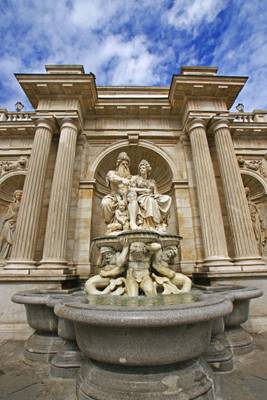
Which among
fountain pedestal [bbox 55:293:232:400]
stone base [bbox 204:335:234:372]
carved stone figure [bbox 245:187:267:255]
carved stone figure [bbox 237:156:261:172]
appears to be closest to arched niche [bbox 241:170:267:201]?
carved stone figure [bbox 237:156:261:172]

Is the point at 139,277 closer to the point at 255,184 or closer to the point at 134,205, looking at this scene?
the point at 134,205

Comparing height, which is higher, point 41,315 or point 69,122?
point 69,122

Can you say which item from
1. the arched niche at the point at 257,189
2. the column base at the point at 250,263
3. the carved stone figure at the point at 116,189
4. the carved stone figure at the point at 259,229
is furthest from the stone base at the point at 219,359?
the arched niche at the point at 257,189

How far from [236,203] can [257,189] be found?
279 centimetres

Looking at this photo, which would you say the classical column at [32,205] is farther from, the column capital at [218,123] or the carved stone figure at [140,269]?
the column capital at [218,123]

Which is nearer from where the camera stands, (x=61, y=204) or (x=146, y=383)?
(x=146, y=383)

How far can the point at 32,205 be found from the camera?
512 cm

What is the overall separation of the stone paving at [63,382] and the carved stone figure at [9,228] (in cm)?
445

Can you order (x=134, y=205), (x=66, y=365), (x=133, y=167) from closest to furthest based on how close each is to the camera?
(x=66, y=365) → (x=134, y=205) → (x=133, y=167)

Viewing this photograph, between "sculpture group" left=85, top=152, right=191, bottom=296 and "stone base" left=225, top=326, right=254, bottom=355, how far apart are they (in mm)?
837

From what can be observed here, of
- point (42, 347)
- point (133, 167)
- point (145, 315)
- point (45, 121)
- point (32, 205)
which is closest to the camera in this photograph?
point (145, 315)

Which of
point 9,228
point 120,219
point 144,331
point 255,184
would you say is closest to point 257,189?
point 255,184

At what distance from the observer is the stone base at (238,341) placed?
2.78 meters

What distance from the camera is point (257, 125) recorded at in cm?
Answer: 741
